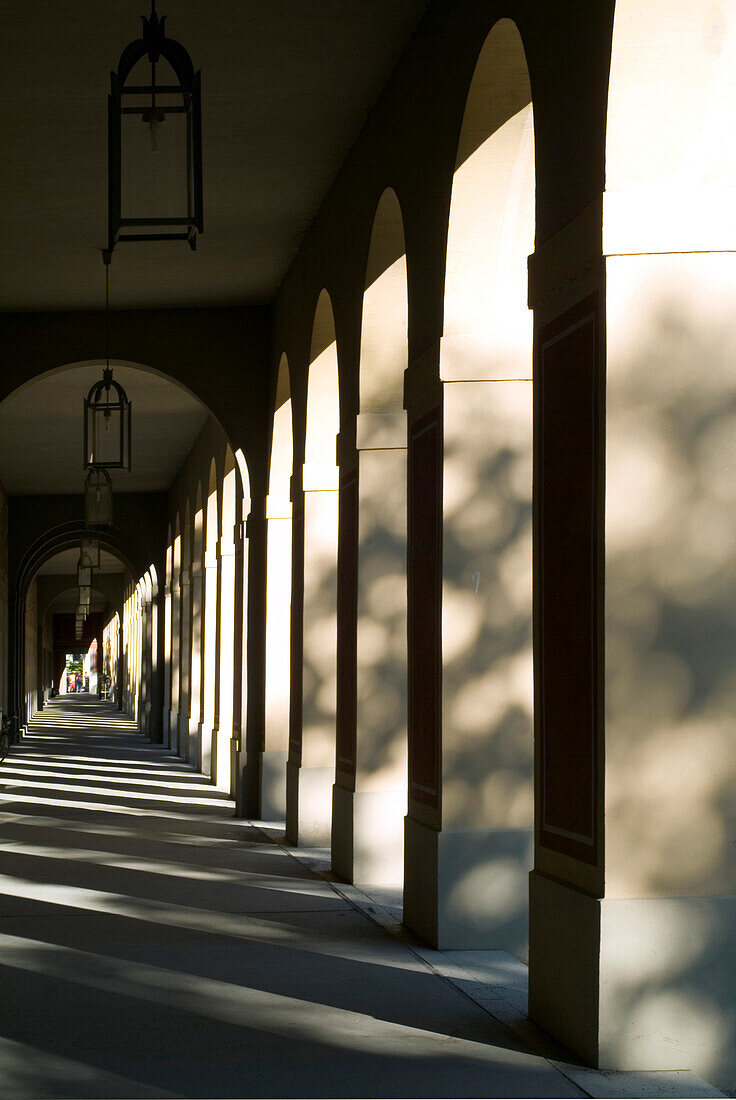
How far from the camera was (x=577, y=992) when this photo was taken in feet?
16.3

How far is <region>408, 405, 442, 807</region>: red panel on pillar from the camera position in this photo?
291 inches

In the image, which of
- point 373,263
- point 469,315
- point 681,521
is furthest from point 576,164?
point 373,263

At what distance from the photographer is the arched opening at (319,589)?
11.5 m

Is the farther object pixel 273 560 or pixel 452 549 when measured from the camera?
pixel 273 560

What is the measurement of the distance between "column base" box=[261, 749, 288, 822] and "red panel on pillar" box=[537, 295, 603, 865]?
7.99 meters

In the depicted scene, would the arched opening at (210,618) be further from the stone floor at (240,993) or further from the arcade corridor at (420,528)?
the stone floor at (240,993)

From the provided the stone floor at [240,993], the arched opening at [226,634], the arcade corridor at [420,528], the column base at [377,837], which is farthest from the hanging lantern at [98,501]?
the column base at [377,837]

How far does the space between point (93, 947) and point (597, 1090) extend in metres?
3.40

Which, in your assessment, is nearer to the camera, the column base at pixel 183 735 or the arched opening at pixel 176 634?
the column base at pixel 183 735

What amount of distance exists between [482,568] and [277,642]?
649 centimetres

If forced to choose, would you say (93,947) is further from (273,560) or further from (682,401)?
(273,560)

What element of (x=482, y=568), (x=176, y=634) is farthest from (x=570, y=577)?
(x=176, y=634)

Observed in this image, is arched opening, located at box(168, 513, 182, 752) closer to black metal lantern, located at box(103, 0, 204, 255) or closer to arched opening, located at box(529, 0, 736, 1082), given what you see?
black metal lantern, located at box(103, 0, 204, 255)

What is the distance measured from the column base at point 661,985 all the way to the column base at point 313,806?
658cm
